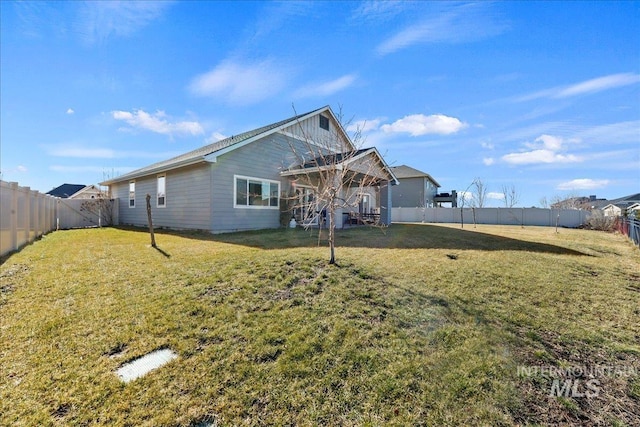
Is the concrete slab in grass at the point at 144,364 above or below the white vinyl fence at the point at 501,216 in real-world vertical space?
below

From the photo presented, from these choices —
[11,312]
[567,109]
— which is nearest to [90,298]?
[11,312]

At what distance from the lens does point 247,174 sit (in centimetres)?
1199

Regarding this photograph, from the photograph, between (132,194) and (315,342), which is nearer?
(315,342)

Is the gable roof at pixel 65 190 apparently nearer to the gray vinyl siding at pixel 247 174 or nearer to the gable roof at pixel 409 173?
the gray vinyl siding at pixel 247 174

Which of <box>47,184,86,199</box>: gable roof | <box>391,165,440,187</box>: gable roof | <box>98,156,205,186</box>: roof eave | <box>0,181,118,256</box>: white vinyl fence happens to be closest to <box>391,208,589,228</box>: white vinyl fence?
<box>391,165,440,187</box>: gable roof

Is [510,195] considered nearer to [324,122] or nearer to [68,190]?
[324,122]

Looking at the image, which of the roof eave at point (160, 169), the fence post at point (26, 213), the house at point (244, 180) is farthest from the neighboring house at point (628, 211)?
the fence post at point (26, 213)

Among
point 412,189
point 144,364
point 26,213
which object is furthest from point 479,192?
point 26,213

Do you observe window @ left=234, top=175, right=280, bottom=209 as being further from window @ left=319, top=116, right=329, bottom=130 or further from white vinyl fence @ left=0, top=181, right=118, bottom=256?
white vinyl fence @ left=0, top=181, right=118, bottom=256

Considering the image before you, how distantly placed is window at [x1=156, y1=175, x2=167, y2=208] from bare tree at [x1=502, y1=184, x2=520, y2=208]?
37.4 m

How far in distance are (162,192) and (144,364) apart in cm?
1309

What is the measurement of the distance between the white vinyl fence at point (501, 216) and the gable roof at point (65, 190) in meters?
46.0

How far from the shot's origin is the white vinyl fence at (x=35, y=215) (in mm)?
6984

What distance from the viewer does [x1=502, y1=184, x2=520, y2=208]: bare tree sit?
34.6 metres
